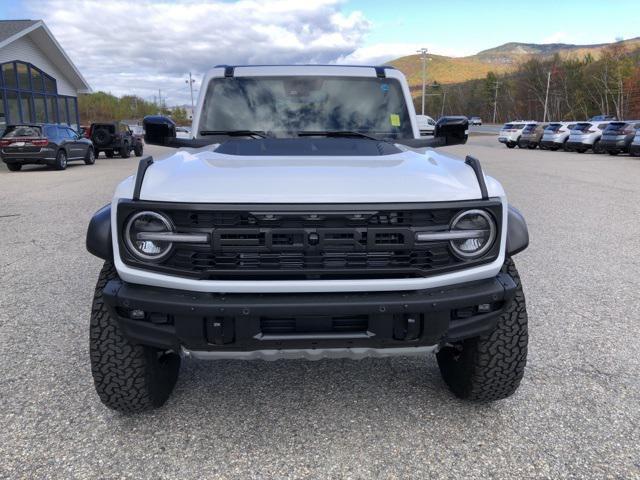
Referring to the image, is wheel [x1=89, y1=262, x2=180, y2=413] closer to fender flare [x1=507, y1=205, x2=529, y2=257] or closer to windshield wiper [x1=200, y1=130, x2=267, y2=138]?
windshield wiper [x1=200, y1=130, x2=267, y2=138]

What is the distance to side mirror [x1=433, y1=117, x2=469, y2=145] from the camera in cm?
364

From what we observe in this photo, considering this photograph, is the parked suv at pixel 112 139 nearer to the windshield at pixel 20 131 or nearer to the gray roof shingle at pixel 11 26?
the gray roof shingle at pixel 11 26

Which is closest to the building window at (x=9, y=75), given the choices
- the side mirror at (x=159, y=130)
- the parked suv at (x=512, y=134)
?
the side mirror at (x=159, y=130)

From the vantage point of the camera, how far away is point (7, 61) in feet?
83.7

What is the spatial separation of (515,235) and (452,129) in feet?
4.31

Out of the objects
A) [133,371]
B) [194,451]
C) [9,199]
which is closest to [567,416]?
[194,451]

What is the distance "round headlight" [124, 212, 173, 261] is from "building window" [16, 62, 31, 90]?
29.3 m

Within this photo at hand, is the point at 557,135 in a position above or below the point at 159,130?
below

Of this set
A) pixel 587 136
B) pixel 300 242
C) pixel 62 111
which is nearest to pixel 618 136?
pixel 587 136

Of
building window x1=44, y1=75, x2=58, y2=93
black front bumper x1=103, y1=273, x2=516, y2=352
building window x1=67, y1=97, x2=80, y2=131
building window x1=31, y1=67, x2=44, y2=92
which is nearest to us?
black front bumper x1=103, y1=273, x2=516, y2=352

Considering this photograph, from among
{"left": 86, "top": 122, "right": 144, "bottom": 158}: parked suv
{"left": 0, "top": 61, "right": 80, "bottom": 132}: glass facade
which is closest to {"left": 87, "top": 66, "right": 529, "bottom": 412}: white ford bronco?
{"left": 86, "top": 122, "right": 144, "bottom": 158}: parked suv

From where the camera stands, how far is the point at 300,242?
2.24 metres

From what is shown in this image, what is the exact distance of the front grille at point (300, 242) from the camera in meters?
2.23

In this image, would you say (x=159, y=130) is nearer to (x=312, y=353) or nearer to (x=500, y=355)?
(x=312, y=353)
